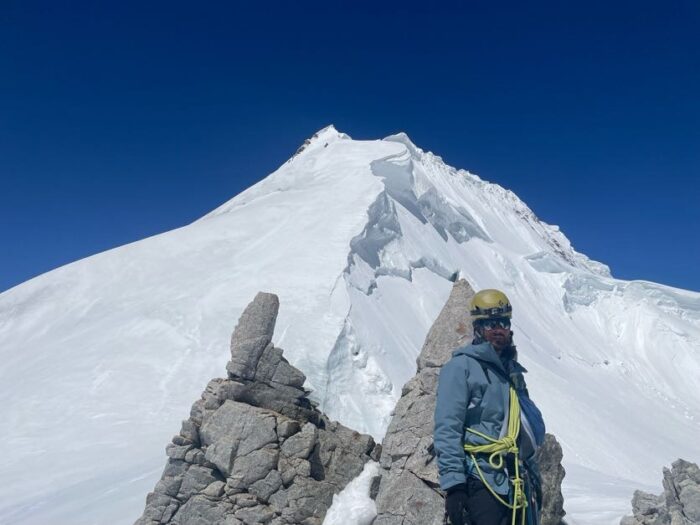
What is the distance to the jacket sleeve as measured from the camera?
3.98 metres

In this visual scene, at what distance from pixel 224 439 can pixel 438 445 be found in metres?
7.63

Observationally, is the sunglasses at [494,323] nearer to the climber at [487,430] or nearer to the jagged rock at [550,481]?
the climber at [487,430]

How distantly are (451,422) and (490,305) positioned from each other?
0.95m

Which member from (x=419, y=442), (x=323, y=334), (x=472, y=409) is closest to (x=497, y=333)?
(x=472, y=409)

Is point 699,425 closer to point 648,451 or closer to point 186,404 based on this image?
point 648,451

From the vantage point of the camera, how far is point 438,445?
4094mm

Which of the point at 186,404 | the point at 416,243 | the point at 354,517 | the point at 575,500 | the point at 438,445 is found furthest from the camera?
the point at 416,243

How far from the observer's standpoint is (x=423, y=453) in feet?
28.4

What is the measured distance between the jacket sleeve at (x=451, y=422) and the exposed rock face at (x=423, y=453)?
3611mm

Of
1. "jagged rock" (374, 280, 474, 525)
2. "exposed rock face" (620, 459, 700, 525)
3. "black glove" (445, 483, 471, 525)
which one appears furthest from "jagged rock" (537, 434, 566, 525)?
"black glove" (445, 483, 471, 525)

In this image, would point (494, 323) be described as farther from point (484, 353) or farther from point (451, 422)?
point (451, 422)

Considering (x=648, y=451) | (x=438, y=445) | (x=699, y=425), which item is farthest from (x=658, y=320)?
(x=438, y=445)

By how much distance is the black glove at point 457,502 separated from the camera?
3.97 m

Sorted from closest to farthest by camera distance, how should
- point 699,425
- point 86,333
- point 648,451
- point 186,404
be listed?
point 186,404 → point 86,333 → point 648,451 → point 699,425
